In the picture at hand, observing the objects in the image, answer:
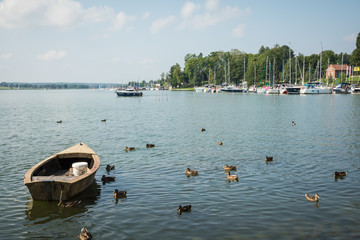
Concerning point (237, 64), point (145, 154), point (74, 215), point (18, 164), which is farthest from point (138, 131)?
point (237, 64)

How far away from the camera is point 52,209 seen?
14.3m

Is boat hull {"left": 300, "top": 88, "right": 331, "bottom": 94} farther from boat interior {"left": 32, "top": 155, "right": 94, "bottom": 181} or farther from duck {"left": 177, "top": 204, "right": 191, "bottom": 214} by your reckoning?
duck {"left": 177, "top": 204, "right": 191, "bottom": 214}

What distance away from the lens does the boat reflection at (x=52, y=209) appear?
44.5 ft

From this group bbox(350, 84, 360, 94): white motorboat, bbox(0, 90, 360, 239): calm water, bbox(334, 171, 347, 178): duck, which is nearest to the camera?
bbox(0, 90, 360, 239): calm water

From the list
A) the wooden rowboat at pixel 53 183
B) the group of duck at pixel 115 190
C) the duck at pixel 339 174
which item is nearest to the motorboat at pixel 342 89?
the duck at pixel 339 174

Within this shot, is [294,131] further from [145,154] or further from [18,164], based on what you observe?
[18,164]

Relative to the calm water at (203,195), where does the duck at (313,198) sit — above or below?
above

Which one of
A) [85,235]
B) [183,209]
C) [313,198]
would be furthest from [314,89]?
[85,235]

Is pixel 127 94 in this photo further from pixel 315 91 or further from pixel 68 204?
pixel 68 204

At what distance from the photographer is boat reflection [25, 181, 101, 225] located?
1355 cm

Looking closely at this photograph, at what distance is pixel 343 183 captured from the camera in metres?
17.6

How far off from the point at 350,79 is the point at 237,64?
65575mm

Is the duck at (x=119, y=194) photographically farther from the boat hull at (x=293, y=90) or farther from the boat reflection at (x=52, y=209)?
the boat hull at (x=293, y=90)

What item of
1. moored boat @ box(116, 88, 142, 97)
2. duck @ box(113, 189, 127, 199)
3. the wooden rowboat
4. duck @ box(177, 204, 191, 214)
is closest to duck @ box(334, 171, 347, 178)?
duck @ box(177, 204, 191, 214)
